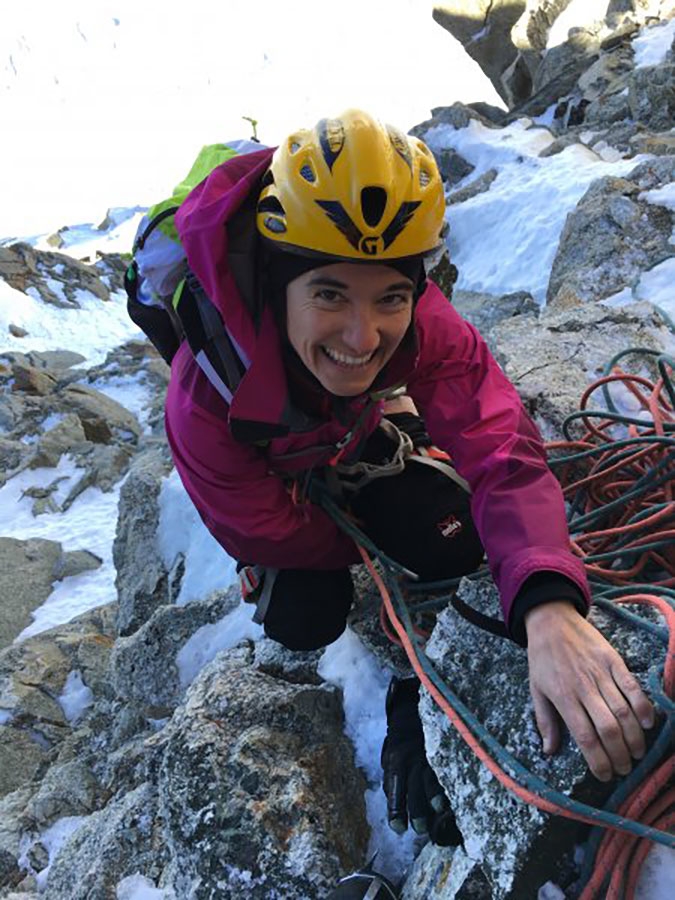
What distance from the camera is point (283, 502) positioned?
232 centimetres

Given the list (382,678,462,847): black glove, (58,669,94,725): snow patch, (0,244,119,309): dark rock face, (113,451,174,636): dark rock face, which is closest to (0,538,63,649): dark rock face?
(58,669,94,725): snow patch

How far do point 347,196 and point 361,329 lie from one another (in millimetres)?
345

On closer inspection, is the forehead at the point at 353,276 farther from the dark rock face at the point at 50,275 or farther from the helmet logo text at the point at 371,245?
the dark rock face at the point at 50,275

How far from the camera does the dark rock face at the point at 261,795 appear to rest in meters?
2.00

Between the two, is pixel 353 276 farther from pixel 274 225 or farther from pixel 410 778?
pixel 410 778

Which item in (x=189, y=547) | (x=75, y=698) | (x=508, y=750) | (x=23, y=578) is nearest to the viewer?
(x=508, y=750)

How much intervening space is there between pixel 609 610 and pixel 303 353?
0.99 meters

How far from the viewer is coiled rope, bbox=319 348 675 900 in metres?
1.21

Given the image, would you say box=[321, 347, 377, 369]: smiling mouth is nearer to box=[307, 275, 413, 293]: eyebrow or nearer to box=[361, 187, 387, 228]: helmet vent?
box=[307, 275, 413, 293]: eyebrow

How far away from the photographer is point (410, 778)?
6.39 feet

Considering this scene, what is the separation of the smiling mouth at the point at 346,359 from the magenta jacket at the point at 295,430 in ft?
0.51

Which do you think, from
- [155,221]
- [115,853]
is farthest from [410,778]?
[155,221]

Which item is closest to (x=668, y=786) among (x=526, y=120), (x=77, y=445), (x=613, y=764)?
(x=613, y=764)

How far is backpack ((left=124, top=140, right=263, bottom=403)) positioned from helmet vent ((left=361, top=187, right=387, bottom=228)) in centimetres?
50
